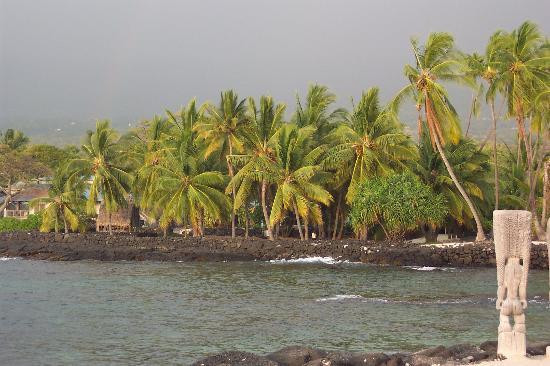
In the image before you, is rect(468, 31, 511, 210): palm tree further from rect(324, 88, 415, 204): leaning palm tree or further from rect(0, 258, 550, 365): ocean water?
rect(0, 258, 550, 365): ocean water

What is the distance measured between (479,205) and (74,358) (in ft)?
98.1

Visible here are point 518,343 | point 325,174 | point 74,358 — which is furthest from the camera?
point 325,174

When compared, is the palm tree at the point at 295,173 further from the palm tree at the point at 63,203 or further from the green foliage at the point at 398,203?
the palm tree at the point at 63,203

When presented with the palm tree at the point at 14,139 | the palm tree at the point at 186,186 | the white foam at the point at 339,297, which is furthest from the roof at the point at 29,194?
the white foam at the point at 339,297

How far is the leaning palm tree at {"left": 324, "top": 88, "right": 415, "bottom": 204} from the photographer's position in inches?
1550

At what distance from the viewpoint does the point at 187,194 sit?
4212 cm

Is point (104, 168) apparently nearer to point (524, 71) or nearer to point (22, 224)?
point (22, 224)

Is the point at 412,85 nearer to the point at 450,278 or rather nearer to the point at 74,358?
the point at 450,278

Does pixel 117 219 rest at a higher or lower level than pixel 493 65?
lower

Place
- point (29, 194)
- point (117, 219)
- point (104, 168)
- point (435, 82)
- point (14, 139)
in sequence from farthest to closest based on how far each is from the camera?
point (14, 139) → point (29, 194) → point (117, 219) → point (104, 168) → point (435, 82)

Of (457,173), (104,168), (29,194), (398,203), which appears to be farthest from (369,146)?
(29,194)

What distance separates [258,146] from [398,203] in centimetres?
862

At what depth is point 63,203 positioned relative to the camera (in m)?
48.4

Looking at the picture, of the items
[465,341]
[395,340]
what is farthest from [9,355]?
[465,341]
